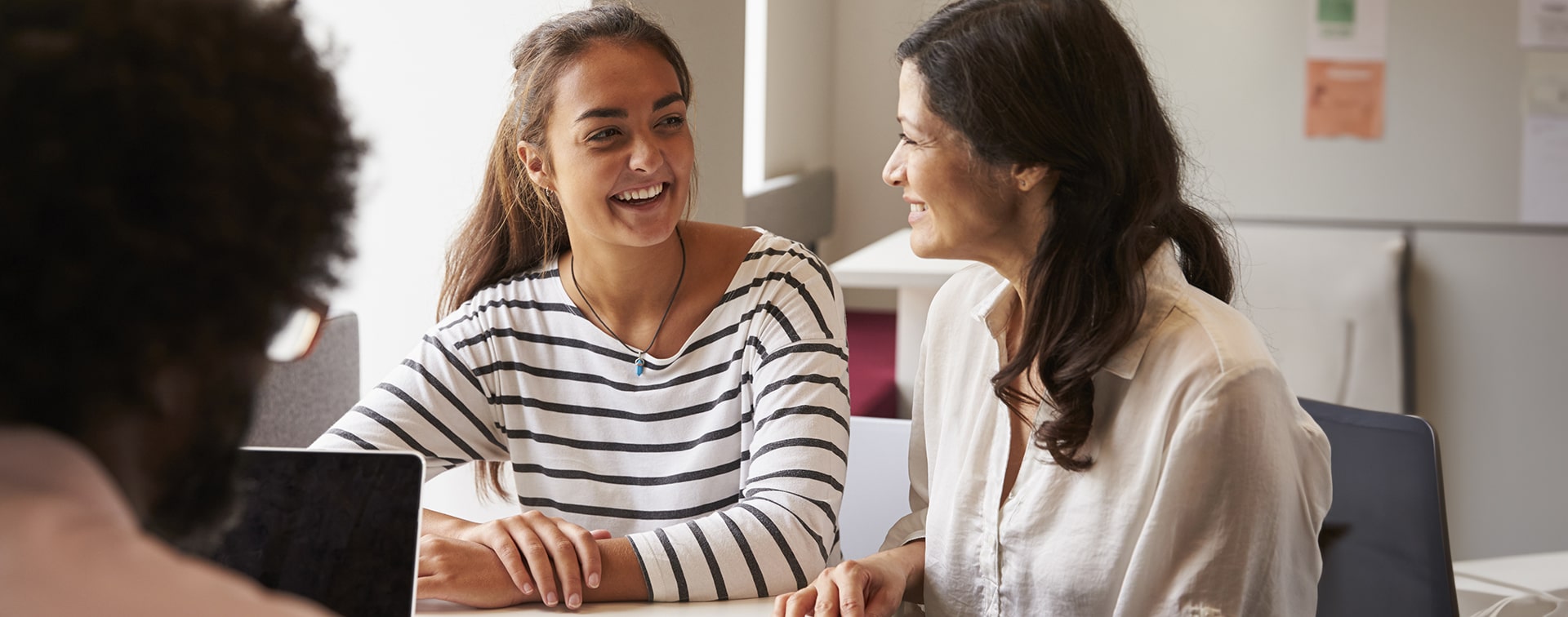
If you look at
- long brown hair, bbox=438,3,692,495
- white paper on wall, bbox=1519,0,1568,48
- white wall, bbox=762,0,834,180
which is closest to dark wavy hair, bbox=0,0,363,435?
long brown hair, bbox=438,3,692,495

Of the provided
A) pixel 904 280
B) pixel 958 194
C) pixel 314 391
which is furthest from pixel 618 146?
pixel 904 280

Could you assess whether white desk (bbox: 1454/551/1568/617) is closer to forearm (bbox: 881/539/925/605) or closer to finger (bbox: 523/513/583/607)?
forearm (bbox: 881/539/925/605)

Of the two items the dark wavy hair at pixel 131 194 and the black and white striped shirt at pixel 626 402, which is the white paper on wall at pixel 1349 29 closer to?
the black and white striped shirt at pixel 626 402

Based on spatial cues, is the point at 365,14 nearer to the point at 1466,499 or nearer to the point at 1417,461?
the point at 1417,461

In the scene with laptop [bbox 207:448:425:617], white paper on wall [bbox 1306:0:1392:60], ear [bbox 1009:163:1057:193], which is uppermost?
white paper on wall [bbox 1306:0:1392:60]

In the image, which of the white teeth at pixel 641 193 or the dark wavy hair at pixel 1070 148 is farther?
the white teeth at pixel 641 193

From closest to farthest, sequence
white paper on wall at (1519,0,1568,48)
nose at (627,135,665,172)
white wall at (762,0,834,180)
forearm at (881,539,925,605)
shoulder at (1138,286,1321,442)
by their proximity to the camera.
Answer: shoulder at (1138,286,1321,442), forearm at (881,539,925,605), nose at (627,135,665,172), white paper on wall at (1519,0,1568,48), white wall at (762,0,834,180)

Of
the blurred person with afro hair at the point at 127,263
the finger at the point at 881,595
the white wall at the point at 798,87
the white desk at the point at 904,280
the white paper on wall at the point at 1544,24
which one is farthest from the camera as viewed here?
the white wall at the point at 798,87

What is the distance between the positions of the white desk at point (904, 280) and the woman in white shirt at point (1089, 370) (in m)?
1.07

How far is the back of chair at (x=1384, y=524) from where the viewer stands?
134cm

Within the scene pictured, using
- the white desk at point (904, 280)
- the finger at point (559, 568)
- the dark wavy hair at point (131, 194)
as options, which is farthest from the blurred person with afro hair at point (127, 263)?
the white desk at point (904, 280)

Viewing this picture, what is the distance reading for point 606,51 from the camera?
1372 mm

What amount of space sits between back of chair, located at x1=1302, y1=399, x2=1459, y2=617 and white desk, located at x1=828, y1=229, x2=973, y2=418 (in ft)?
3.07

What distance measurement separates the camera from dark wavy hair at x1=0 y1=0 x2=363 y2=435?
12.9 inches
